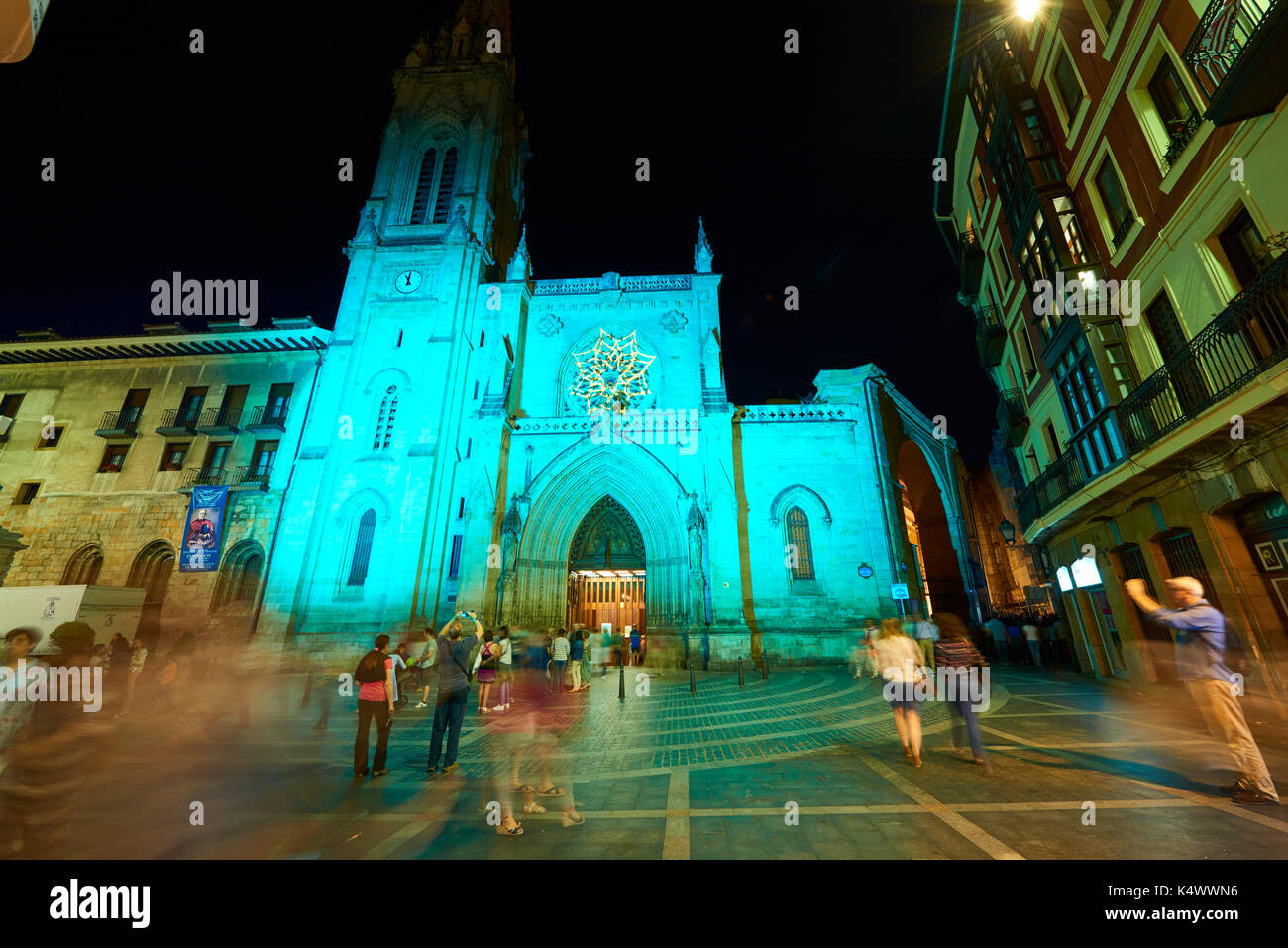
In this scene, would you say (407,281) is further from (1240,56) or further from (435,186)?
(1240,56)

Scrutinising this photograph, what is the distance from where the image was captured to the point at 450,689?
18.6 feet

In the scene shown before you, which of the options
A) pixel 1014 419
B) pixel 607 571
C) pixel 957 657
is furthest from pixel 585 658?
pixel 1014 419

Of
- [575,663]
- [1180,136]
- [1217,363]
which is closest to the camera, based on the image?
[1217,363]

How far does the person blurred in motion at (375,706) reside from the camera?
18.1 ft

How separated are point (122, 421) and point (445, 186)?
59.8ft

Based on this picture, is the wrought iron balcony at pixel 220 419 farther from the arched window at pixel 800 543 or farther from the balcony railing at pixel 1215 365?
the balcony railing at pixel 1215 365

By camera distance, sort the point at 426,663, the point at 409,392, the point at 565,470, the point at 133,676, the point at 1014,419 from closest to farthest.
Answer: the point at 133,676
the point at 426,663
the point at 1014,419
the point at 565,470
the point at 409,392

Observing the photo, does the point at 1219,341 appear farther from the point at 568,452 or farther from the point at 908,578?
the point at 568,452

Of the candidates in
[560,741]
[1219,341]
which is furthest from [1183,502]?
[560,741]

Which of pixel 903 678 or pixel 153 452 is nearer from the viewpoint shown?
pixel 903 678

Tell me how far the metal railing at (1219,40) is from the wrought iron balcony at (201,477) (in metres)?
28.8

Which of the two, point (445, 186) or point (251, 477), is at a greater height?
point (445, 186)

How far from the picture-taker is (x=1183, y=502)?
27.6ft
